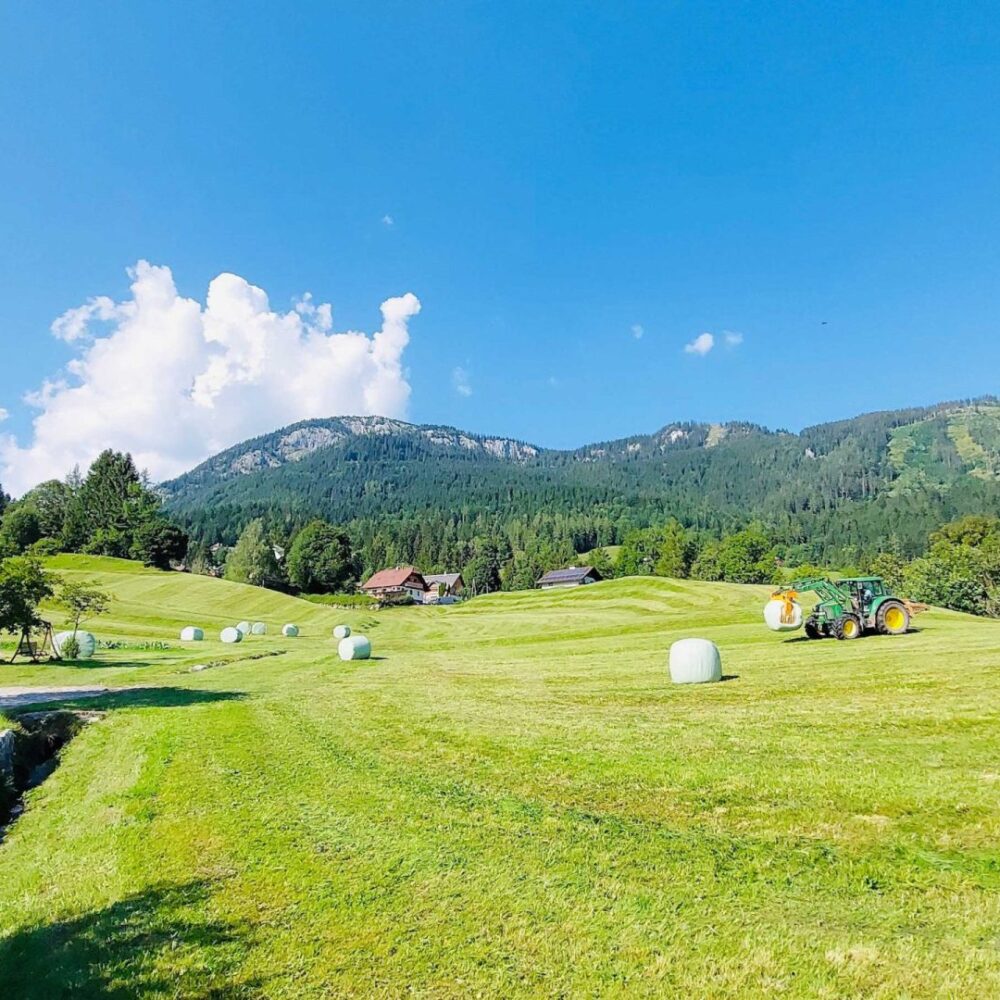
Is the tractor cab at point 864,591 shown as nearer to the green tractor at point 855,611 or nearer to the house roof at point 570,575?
the green tractor at point 855,611

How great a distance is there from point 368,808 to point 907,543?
199 m

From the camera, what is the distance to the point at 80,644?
3650 cm

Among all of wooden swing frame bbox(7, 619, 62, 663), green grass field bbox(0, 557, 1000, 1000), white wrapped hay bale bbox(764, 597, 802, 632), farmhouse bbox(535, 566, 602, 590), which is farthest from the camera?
farmhouse bbox(535, 566, 602, 590)

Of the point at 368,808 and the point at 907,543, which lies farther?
the point at 907,543

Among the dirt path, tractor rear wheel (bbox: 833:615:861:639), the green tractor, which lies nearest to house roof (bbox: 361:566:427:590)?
the dirt path

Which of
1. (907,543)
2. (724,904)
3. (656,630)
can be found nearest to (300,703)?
(724,904)

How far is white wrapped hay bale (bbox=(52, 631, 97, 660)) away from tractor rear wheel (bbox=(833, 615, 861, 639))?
3961cm

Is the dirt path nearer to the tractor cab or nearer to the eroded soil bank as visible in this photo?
the eroded soil bank

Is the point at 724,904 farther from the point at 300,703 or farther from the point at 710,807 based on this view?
the point at 300,703

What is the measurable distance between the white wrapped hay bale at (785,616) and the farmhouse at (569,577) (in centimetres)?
10814

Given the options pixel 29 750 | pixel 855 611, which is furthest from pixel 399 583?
pixel 29 750

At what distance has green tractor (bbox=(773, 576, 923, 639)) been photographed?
93.9 feet

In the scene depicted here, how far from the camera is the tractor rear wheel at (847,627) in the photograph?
92.4ft

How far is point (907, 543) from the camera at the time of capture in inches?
6836
